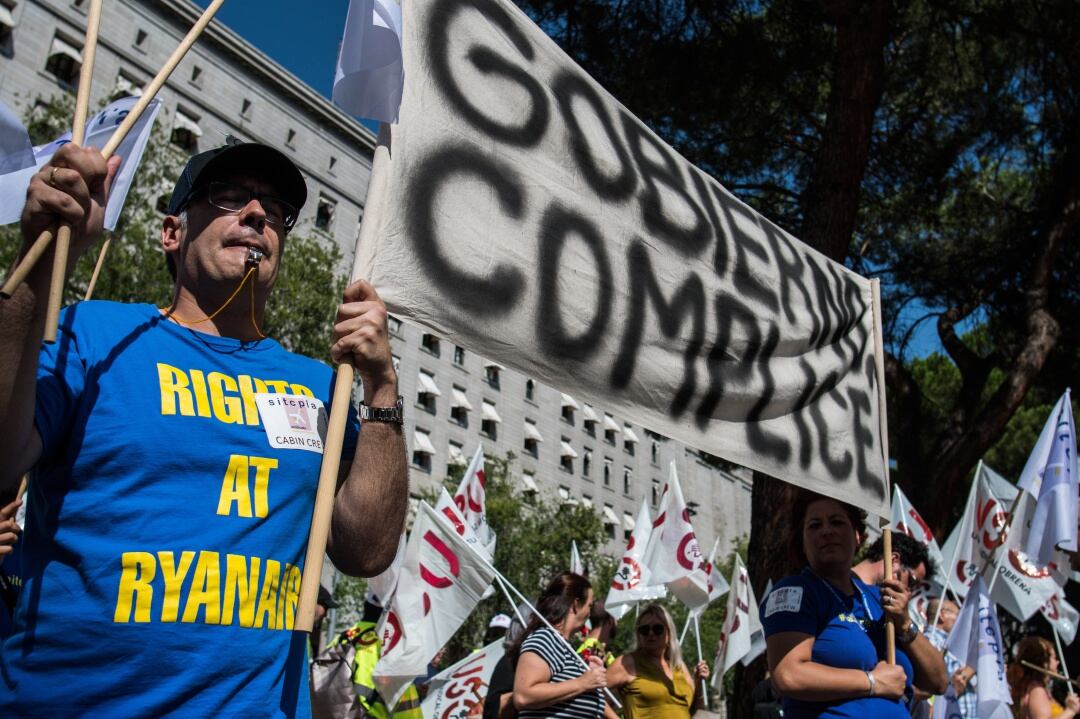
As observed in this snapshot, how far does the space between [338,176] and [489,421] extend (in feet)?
37.6

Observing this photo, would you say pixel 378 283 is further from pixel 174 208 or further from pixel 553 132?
pixel 553 132

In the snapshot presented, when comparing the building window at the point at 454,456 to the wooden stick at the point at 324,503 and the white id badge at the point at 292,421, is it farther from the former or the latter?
the wooden stick at the point at 324,503

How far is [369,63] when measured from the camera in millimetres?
2131

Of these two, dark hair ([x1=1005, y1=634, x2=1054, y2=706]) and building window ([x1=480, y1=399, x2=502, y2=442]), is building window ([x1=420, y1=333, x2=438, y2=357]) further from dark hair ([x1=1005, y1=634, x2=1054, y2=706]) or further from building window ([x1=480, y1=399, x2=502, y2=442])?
dark hair ([x1=1005, y1=634, x2=1054, y2=706])

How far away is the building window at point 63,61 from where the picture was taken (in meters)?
28.3

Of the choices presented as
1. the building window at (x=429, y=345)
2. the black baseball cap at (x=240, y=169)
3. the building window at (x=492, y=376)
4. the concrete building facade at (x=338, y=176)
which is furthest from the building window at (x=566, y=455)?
the black baseball cap at (x=240, y=169)

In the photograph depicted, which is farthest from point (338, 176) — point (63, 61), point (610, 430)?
point (610, 430)

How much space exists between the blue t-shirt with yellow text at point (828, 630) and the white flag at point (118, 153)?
2222 millimetres

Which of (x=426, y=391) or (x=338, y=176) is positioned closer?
(x=338, y=176)

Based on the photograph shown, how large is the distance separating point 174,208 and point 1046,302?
9.13 m

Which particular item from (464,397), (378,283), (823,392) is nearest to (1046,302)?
(823,392)

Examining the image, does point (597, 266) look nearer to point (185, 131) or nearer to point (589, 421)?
point (185, 131)

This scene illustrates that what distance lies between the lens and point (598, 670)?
178 inches

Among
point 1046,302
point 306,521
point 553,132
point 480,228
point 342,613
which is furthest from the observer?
point 342,613
